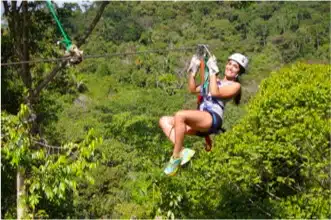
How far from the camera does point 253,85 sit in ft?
135

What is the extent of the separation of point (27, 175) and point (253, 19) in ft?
204

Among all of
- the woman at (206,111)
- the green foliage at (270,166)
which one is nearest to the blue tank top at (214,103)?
the woman at (206,111)

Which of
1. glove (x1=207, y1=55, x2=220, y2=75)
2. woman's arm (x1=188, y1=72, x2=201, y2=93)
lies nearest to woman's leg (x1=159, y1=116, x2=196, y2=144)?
woman's arm (x1=188, y1=72, x2=201, y2=93)

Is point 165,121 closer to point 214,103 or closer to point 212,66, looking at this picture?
point 214,103

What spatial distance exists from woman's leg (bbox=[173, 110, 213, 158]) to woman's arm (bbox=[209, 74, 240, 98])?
0.51ft

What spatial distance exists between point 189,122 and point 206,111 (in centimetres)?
18

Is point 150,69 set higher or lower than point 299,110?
higher

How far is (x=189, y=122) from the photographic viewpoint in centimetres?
377

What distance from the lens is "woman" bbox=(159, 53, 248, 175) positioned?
12.3 feet

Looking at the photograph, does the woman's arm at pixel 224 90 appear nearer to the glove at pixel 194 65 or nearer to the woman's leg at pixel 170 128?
the glove at pixel 194 65

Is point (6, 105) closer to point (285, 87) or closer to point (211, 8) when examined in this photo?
point (285, 87)

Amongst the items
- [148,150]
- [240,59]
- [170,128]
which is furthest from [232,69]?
[148,150]

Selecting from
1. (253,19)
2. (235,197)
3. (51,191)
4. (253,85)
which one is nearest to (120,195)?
(235,197)

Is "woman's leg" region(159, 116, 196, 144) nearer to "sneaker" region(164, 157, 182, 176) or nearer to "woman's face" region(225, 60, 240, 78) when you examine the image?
"sneaker" region(164, 157, 182, 176)
